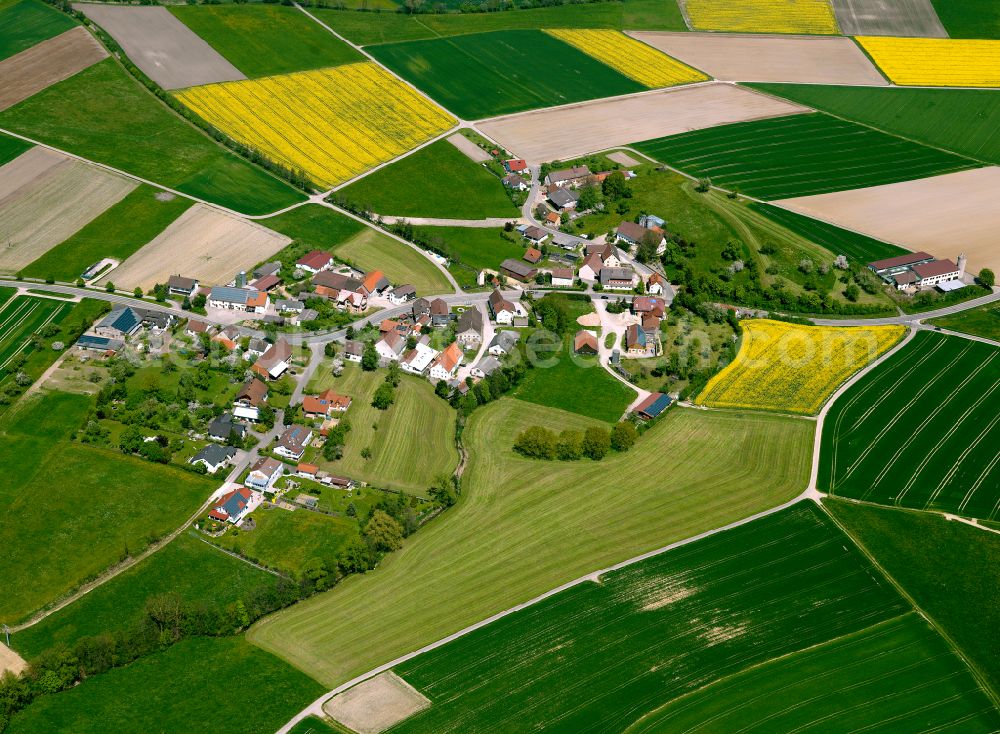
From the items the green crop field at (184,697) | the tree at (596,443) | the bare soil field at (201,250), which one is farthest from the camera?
the bare soil field at (201,250)

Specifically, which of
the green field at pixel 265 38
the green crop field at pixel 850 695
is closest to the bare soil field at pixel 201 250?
the green field at pixel 265 38

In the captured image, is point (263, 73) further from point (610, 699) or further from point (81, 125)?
point (610, 699)

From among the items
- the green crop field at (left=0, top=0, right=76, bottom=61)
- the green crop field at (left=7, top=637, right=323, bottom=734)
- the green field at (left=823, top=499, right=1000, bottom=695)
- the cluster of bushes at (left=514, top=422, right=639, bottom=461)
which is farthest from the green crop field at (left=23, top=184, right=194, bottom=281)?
the green field at (left=823, top=499, right=1000, bottom=695)

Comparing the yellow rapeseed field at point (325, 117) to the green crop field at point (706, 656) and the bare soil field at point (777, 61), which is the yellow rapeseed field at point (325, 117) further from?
the green crop field at point (706, 656)

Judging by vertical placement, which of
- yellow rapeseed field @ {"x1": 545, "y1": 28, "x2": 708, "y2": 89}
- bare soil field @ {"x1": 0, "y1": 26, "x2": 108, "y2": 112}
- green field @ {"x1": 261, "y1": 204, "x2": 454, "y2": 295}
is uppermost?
yellow rapeseed field @ {"x1": 545, "y1": 28, "x2": 708, "y2": 89}

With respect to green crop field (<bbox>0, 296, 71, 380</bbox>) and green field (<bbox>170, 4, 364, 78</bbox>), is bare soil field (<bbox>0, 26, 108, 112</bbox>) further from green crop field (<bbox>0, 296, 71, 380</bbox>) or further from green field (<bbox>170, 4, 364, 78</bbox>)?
green crop field (<bbox>0, 296, 71, 380</bbox>)

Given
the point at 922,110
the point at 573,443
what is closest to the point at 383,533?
the point at 573,443

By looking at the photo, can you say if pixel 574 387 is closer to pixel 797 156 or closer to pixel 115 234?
pixel 115 234
